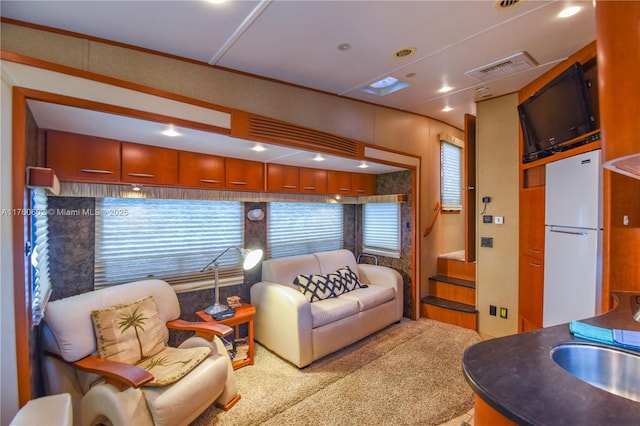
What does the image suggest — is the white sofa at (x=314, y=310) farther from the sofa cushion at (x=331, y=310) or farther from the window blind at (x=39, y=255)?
the window blind at (x=39, y=255)

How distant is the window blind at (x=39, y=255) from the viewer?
1.56m

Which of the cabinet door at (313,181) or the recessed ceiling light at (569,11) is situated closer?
the recessed ceiling light at (569,11)

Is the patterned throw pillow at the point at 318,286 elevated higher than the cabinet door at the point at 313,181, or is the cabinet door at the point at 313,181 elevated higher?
the cabinet door at the point at 313,181

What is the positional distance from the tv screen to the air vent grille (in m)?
1.68

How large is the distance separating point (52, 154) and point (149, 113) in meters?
0.87

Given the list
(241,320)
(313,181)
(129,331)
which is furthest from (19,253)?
(313,181)

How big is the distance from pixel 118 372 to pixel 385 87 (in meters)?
3.29

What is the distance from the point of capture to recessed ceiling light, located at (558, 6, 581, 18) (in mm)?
1728

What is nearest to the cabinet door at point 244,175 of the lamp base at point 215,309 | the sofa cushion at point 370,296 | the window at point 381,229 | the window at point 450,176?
the lamp base at point 215,309

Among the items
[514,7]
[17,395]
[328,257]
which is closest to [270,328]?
[328,257]

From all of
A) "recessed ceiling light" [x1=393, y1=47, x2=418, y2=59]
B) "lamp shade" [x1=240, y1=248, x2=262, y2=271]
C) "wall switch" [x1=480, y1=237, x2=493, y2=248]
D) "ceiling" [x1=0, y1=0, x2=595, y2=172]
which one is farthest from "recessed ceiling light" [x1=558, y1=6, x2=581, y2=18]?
"lamp shade" [x1=240, y1=248, x2=262, y2=271]

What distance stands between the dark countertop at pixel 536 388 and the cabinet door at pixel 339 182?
8.73 ft

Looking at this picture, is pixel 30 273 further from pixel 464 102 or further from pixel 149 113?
pixel 464 102

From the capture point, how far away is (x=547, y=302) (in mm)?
2498
